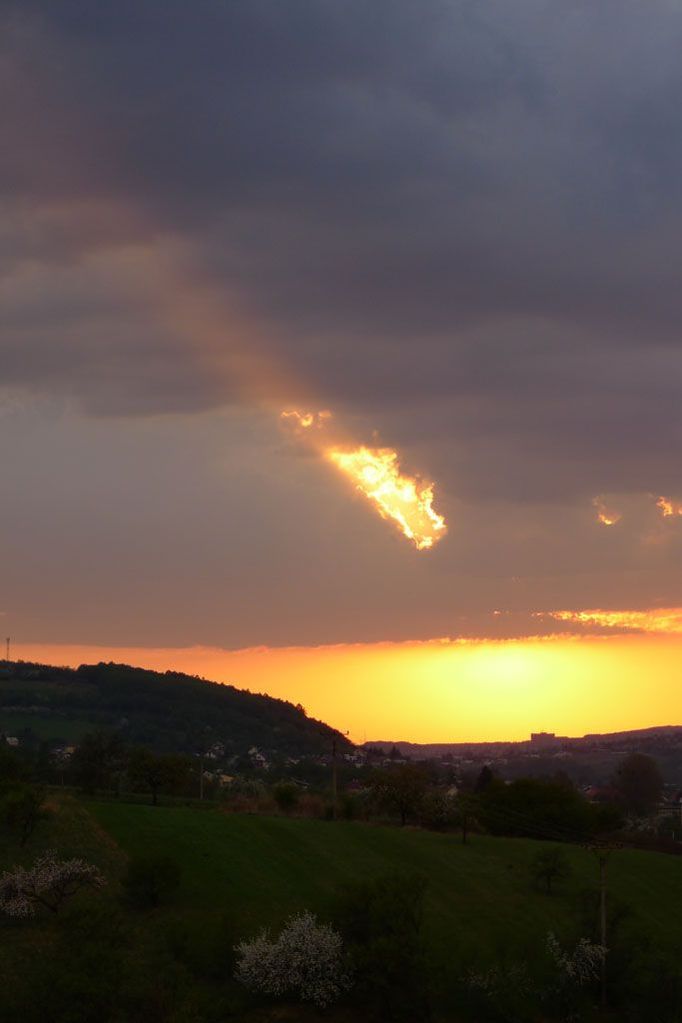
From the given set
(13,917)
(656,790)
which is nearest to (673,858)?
(13,917)

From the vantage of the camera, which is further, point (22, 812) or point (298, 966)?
point (22, 812)

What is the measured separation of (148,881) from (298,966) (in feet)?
34.7

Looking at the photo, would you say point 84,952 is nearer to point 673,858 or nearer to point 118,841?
point 118,841

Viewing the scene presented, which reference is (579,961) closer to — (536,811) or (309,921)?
(309,921)

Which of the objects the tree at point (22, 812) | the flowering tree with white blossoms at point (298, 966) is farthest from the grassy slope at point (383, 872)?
the tree at point (22, 812)

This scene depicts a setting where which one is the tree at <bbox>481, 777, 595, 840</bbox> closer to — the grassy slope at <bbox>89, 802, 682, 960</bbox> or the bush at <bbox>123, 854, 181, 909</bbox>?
the grassy slope at <bbox>89, 802, 682, 960</bbox>

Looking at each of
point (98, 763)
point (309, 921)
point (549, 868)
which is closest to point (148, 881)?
point (309, 921)

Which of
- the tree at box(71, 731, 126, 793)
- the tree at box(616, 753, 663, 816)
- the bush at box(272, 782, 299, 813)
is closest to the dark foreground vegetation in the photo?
the bush at box(272, 782, 299, 813)

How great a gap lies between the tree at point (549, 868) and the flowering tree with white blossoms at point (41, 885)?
84.1 ft

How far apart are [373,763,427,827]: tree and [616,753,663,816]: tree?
69503 millimetres

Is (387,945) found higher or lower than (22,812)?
lower

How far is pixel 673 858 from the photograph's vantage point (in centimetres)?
7856

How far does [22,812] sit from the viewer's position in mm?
56781

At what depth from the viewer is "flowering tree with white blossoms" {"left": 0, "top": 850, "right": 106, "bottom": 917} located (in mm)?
47281
